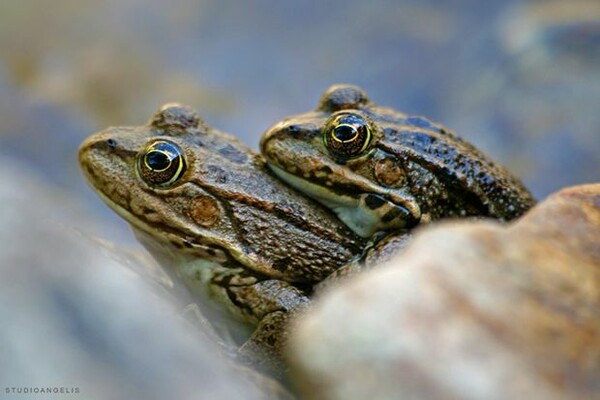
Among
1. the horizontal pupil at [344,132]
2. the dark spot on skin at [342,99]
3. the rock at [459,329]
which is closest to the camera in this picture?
the rock at [459,329]

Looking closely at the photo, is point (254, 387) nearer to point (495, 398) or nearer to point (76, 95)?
point (495, 398)

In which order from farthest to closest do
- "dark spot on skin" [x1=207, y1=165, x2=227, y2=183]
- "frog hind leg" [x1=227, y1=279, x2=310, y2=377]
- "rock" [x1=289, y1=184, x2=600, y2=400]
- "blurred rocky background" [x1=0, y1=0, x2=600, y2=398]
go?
1. "blurred rocky background" [x1=0, y1=0, x2=600, y2=398]
2. "dark spot on skin" [x1=207, y1=165, x2=227, y2=183]
3. "frog hind leg" [x1=227, y1=279, x2=310, y2=377]
4. "rock" [x1=289, y1=184, x2=600, y2=400]

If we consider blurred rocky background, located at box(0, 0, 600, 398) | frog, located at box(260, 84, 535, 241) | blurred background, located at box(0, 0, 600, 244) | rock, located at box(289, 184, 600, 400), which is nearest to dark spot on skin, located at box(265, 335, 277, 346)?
frog, located at box(260, 84, 535, 241)

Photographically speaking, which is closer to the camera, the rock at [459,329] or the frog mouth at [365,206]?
the rock at [459,329]

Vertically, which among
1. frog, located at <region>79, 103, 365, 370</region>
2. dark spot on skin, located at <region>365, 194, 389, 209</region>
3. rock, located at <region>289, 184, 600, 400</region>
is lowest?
rock, located at <region>289, 184, 600, 400</region>

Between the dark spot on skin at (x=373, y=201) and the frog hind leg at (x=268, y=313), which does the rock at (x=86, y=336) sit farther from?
the dark spot on skin at (x=373, y=201)

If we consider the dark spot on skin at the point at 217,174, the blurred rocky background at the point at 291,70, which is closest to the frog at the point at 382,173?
the dark spot on skin at the point at 217,174

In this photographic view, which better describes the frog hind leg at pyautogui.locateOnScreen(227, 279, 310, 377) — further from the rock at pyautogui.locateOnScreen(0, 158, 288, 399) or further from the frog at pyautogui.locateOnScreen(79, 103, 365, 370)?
the rock at pyautogui.locateOnScreen(0, 158, 288, 399)

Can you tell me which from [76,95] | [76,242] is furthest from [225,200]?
[76,95]
